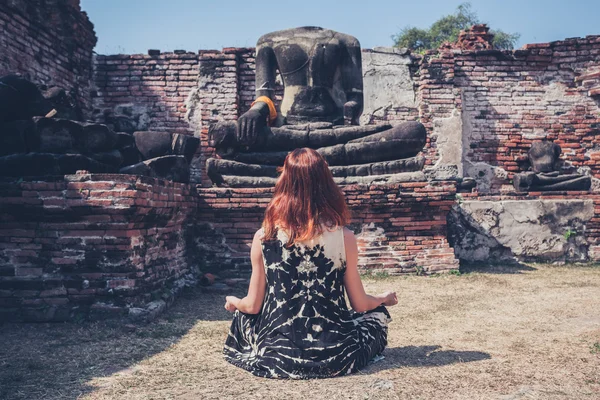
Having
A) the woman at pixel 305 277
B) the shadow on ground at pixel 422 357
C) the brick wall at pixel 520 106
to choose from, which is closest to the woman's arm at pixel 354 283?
the woman at pixel 305 277

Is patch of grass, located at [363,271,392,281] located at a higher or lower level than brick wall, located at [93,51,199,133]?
lower

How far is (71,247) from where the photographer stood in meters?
3.69

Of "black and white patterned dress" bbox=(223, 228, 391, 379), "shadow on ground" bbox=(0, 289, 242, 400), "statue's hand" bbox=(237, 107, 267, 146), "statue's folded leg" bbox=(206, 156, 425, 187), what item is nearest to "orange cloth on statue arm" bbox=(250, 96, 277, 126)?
"statue's hand" bbox=(237, 107, 267, 146)

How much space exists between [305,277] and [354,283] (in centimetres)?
26

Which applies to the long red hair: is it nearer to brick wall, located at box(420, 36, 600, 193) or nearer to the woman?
the woman

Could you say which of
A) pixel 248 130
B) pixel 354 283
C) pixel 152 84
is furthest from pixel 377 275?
pixel 152 84

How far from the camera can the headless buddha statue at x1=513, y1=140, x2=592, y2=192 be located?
7.70 metres

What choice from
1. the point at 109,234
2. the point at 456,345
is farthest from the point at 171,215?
the point at 456,345

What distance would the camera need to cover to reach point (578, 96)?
30.1ft

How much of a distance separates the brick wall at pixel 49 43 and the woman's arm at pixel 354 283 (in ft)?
19.2

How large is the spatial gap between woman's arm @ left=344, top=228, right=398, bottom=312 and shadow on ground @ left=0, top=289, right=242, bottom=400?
1.33 m

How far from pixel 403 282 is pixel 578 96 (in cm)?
663

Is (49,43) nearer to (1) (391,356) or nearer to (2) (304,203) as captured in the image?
(2) (304,203)

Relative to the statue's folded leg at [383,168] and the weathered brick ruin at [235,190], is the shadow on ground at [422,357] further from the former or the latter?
the statue's folded leg at [383,168]
